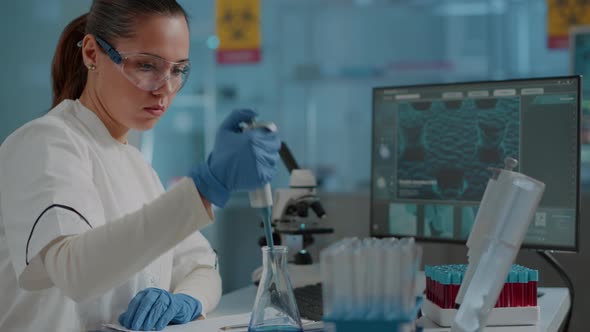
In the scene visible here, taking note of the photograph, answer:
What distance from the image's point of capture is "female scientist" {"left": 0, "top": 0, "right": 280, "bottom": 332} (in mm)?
1154

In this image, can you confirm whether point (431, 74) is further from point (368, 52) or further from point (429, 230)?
point (429, 230)

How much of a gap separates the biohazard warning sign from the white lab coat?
173 inches

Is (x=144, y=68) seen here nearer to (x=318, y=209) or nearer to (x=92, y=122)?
(x=92, y=122)

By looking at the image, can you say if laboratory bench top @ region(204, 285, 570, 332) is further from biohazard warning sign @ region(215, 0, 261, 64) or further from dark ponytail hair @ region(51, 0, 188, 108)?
biohazard warning sign @ region(215, 0, 261, 64)

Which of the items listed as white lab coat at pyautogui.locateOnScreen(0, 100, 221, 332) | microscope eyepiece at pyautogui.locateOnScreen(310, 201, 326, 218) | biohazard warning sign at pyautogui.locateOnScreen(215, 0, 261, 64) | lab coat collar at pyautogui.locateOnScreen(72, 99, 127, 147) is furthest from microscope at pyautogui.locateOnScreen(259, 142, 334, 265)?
biohazard warning sign at pyautogui.locateOnScreen(215, 0, 261, 64)

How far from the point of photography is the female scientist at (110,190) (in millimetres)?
1154

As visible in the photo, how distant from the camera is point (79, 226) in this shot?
128cm

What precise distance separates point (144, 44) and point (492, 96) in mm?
939

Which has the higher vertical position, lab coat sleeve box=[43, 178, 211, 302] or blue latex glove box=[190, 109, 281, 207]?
blue latex glove box=[190, 109, 281, 207]

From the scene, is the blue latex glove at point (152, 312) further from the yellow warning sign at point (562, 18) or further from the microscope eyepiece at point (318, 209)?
the yellow warning sign at point (562, 18)

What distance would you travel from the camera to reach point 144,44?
57.1 inches

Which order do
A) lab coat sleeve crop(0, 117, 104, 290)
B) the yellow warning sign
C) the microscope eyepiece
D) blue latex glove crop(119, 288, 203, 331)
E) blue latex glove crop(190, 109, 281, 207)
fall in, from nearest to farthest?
blue latex glove crop(190, 109, 281, 207), lab coat sleeve crop(0, 117, 104, 290), blue latex glove crop(119, 288, 203, 331), the microscope eyepiece, the yellow warning sign

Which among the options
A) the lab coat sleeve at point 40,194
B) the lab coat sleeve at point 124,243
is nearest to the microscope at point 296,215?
the lab coat sleeve at point 40,194

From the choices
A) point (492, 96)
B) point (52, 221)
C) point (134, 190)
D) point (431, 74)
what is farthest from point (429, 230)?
point (431, 74)
